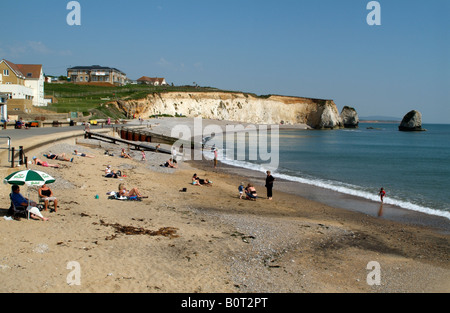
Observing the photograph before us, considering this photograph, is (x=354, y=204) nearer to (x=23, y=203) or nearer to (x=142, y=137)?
(x=23, y=203)

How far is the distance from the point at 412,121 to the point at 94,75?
4423 inches

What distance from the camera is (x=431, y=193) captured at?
20.8 m

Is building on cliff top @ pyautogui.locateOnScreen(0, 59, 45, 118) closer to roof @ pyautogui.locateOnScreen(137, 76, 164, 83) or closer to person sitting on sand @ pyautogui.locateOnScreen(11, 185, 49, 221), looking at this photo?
person sitting on sand @ pyautogui.locateOnScreen(11, 185, 49, 221)

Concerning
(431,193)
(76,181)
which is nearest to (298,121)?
Result: (431,193)

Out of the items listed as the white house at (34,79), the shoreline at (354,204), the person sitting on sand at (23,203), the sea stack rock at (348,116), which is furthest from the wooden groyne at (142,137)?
the sea stack rock at (348,116)

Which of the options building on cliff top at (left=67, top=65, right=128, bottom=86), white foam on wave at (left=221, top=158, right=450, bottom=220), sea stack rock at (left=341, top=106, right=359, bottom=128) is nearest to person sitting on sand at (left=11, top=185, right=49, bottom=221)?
white foam on wave at (left=221, top=158, right=450, bottom=220)

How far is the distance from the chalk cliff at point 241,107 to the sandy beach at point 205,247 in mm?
58419

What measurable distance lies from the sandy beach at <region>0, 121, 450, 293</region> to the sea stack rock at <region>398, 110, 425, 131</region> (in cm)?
13741

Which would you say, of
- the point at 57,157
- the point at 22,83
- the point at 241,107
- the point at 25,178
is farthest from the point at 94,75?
the point at 25,178

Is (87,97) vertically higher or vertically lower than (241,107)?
lower

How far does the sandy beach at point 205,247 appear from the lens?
25.2 feet

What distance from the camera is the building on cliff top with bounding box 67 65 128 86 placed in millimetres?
104125

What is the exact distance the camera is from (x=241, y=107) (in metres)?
111

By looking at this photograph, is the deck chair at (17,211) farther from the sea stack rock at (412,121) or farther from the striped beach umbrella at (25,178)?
the sea stack rock at (412,121)
